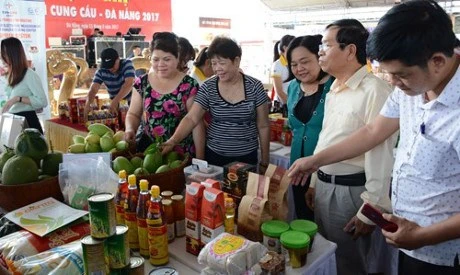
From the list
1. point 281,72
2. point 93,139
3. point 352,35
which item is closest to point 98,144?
point 93,139

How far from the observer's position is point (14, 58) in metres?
3.32

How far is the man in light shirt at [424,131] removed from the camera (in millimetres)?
927

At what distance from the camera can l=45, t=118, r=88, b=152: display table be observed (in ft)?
9.77

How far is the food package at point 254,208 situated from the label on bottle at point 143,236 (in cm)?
30

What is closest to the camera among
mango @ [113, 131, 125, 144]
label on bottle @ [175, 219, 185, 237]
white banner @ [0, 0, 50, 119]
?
label on bottle @ [175, 219, 185, 237]

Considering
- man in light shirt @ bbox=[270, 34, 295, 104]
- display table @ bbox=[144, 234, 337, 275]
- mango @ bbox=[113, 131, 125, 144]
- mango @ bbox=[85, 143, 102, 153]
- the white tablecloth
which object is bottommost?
the white tablecloth

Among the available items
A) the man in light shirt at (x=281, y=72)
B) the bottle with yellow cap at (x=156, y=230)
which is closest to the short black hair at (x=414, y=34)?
the bottle with yellow cap at (x=156, y=230)

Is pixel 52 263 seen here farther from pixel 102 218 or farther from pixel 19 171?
pixel 19 171

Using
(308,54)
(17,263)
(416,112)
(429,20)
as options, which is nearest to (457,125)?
(416,112)

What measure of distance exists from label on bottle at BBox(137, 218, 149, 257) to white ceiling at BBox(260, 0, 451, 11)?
857cm

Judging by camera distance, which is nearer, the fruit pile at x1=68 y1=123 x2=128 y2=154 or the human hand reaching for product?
the human hand reaching for product

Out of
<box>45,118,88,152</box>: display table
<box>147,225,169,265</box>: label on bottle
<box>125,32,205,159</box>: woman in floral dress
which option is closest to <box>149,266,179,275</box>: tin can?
<box>147,225,169,265</box>: label on bottle

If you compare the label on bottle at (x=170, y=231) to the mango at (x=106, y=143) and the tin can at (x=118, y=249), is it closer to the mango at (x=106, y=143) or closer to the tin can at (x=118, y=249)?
the tin can at (x=118, y=249)

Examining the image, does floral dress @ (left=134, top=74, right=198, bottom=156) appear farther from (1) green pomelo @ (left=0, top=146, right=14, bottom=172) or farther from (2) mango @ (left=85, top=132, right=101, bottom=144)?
(1) green pomelo @ (left=0, top=146, right=14, bottom=172)
